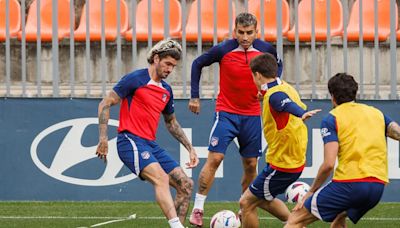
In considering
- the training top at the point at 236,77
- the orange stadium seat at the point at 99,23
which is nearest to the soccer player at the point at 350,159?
the training top at the point at 236,77

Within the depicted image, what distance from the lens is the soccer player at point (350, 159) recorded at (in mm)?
8969

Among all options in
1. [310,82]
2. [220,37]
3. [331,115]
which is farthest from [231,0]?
[331,115]

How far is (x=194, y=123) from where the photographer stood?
1504 cm

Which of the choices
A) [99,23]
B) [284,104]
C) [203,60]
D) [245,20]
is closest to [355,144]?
[284,104]

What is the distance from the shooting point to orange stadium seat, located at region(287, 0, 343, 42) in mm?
15336

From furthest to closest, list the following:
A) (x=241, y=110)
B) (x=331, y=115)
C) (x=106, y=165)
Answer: (x=106, y=165) < (x=241, y=110) < (x=331, y=115)

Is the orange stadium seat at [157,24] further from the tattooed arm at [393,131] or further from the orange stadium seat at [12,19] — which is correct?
the tattooed arm at [393,131]

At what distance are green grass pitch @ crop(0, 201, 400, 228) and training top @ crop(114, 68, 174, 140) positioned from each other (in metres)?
1.65

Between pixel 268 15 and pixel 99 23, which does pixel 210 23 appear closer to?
pixel 268 15

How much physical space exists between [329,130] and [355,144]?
0.74 ft

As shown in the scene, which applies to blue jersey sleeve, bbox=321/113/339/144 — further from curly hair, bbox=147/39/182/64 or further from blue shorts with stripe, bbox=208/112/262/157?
blue shorts with stripe, bbox=208/112/262/157

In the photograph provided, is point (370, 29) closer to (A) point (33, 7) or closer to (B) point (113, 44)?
(B) point (113, 44)

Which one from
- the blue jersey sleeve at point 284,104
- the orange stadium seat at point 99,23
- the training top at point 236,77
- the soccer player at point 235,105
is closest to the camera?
the blue jersey sleeve at point 284,104

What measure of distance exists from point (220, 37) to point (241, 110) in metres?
2.76
